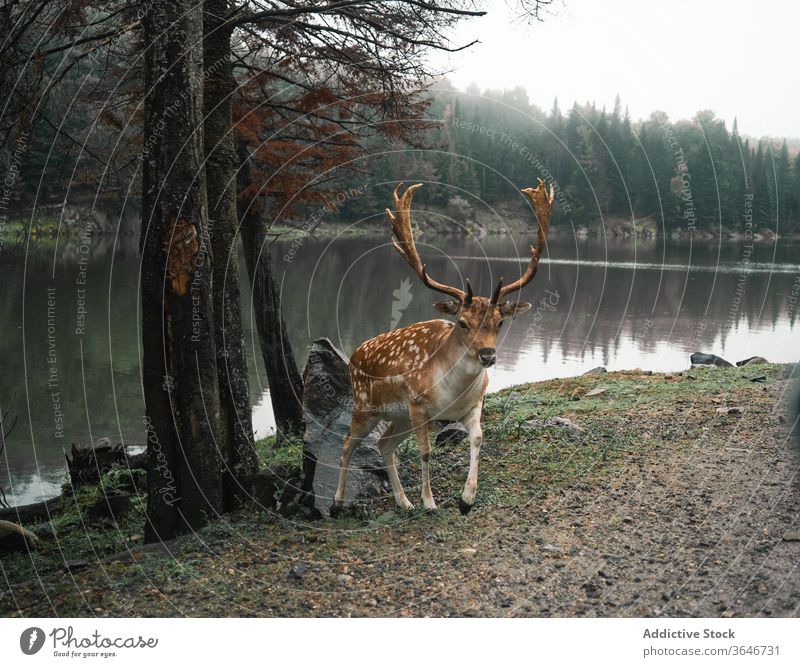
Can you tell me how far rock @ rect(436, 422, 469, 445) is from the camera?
9.02 meters

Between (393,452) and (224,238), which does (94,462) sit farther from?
(393,452)

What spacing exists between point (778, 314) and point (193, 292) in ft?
72.6

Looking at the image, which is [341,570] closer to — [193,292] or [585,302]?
[193,292]

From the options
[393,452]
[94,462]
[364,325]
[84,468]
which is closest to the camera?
[393,452]

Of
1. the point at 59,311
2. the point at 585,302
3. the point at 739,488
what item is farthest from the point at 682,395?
the point at 59,311

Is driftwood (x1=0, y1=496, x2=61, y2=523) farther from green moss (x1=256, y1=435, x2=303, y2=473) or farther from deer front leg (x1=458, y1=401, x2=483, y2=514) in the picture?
deer front leg (x1=458, y1=401, x2=483, y2=514)

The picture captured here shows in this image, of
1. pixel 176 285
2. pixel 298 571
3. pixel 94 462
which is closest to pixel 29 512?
pixel 94 462

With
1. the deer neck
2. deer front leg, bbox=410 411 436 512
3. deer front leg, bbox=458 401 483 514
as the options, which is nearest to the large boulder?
deer front leg, bbox=410 411 436 512

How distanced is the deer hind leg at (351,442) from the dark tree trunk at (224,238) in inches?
40.2

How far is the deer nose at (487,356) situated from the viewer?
234 inches

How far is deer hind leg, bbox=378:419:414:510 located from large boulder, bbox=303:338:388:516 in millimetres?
305

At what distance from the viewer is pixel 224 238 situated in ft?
26.2

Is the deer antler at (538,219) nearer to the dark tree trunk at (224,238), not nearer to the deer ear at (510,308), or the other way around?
the deer ear at (510,308)

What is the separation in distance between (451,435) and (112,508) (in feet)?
12.6
